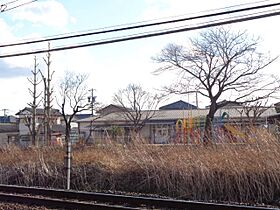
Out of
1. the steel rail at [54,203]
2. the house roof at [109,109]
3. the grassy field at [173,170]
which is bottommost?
the steel rail at [54,203]

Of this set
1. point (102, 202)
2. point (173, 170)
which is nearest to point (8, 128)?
point (173, 170)

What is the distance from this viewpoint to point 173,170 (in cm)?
1413

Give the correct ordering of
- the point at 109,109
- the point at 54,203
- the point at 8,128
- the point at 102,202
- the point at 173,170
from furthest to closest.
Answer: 1. the point at 8,128
2. the point at 109,109
3. the point at 173,170
4. the point at 102,202
5. the point at 54,203

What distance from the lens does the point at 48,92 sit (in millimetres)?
52469

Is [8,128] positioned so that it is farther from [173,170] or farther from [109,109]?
[173,170]

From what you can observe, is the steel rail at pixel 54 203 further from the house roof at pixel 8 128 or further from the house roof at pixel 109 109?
the house roof at pixel 8 128

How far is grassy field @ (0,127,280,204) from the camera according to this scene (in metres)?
12.9

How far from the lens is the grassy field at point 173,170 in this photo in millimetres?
12914

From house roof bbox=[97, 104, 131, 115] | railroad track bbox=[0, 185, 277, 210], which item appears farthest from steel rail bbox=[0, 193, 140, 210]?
house roof bbox=[97, 104, 131, 115]

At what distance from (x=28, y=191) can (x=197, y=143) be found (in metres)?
5.77

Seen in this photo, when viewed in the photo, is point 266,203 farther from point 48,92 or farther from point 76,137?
point 48,92

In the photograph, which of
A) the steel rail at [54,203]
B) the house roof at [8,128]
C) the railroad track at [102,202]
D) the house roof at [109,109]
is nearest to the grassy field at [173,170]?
the railroad track at [102,202]

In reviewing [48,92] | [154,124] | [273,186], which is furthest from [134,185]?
[154,124]

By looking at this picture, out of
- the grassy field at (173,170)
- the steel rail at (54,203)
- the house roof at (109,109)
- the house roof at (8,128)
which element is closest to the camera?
the steel rail at (54,203)
